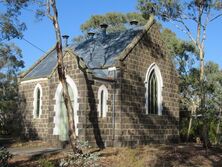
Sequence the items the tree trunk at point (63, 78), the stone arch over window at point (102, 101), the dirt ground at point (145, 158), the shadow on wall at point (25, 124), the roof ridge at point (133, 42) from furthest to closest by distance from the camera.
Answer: the shadow on wall at point (25, 124), the roof ridge at point (133, 42), the stone arch over window at point (102, 101), the dirt ground at point (145, 158), the tree trunk at point (63, 78)

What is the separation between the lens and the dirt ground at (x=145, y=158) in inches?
635

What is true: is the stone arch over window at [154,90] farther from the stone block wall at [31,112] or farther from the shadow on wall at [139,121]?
the stone block wall at [31,112]

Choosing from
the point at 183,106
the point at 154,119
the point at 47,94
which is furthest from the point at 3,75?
the point at 154,119

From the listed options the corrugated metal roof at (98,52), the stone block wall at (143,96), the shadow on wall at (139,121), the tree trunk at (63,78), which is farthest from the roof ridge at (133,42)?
the tree trunk at (63,78)

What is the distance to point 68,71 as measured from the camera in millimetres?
20969

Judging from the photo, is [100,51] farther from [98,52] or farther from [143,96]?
[143,96]

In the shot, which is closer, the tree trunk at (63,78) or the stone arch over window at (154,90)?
the tree trunk at (63,78)

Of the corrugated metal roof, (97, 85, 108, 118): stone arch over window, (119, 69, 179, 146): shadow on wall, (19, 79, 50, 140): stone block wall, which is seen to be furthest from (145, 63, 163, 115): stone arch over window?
(19, 79, 50, 140): stone block wall

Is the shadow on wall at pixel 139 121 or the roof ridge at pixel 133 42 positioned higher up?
the roof ridge at pixel 133 42

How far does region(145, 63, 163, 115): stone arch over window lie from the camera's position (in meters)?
24.3

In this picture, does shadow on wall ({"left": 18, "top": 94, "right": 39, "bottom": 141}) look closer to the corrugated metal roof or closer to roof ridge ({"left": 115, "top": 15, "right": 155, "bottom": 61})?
the corrugated metal roof

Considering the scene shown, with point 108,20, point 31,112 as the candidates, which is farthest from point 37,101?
point 108,20

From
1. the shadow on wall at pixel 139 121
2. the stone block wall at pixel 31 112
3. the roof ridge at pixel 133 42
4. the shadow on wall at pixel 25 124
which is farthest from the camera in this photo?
the shadow on wall at pixel 25 124

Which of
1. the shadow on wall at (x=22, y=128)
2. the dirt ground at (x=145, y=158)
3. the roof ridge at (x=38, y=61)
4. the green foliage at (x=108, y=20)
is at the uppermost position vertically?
the green foliage at (x=108, y=20)
